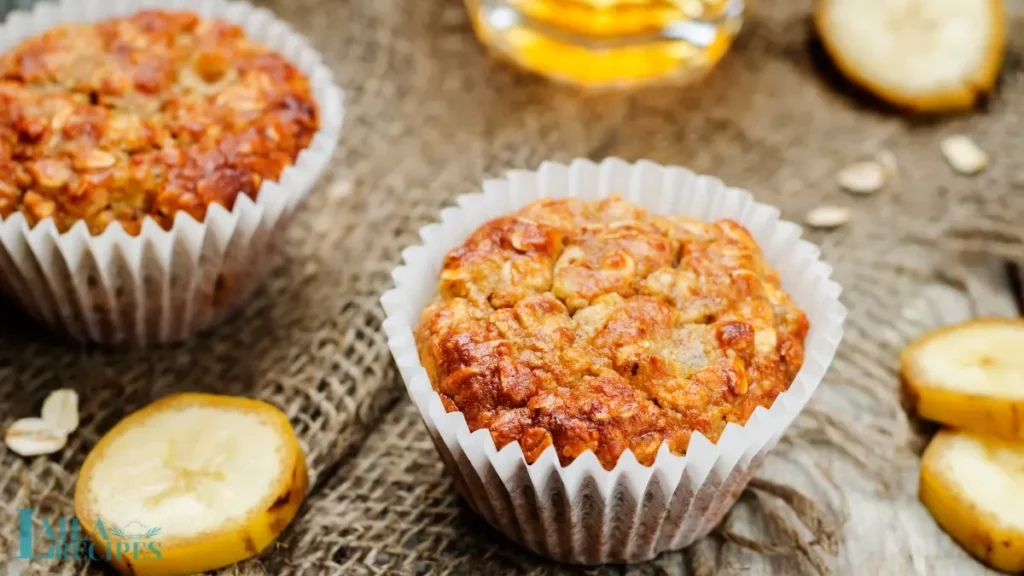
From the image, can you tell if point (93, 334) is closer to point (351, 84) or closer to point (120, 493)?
point (120, 493)

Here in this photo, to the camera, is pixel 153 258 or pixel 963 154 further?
pixel 963 154

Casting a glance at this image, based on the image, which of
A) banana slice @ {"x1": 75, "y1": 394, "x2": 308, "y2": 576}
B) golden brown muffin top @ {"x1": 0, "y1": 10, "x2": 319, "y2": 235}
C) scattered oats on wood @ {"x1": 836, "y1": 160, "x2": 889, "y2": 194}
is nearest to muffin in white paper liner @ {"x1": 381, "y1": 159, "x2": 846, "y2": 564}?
banana slice @ {"x1": 75, "y1": 394, "x2": 308, "y2": 576}

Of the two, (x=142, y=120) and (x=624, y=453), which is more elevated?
(x=142, y=120)

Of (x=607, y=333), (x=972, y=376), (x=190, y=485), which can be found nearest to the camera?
(x=607, y=333)

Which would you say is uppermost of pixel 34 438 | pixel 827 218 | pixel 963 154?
pixel 963 154

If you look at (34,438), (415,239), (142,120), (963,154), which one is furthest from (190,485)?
(963,154)

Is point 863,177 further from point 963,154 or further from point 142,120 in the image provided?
point 142,120

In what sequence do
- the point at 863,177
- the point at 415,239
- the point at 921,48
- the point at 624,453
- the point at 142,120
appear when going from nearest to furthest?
1. the point at 624,453
2. the point at 142,120
3. the point at 415,239
4. the point at 863,177
5. the point at 921,48
